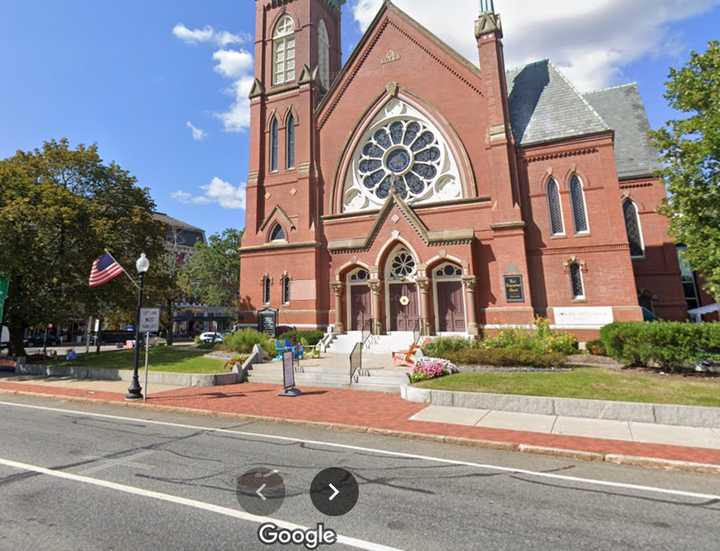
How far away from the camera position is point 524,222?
21672 mm

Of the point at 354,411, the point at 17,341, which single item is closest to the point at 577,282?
the point at 354,411

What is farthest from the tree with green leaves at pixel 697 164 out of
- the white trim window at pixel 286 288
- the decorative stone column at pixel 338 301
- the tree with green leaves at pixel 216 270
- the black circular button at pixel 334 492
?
the tree with green leaves at pixel 216 270

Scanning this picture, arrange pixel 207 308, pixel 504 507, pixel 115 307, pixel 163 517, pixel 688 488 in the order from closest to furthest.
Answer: pixel 163 517
pixel 504 507
pixel 688 488
pixel 115 307
pixel 207 308

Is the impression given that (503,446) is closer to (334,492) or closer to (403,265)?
(334,492)

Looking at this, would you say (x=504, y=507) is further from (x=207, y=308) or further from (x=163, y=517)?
(x=207, y=308)

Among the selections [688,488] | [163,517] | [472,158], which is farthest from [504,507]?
[472,158]

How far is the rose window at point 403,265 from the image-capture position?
24.4 meters

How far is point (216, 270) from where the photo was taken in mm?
48531

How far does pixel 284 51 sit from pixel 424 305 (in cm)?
2388

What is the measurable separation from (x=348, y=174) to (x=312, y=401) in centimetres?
1891

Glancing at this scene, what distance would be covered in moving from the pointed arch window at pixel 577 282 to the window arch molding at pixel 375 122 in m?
6.89

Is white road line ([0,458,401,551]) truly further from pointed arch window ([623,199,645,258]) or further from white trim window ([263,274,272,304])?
pointed arch window ([623,199,645,258])

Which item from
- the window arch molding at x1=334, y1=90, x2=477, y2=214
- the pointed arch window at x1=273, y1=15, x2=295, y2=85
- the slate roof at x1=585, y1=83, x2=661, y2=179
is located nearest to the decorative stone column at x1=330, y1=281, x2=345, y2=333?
the window arch molding at x1=334, y1=90, x2=477, y2=214

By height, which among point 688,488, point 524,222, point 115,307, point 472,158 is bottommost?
point 688,488
